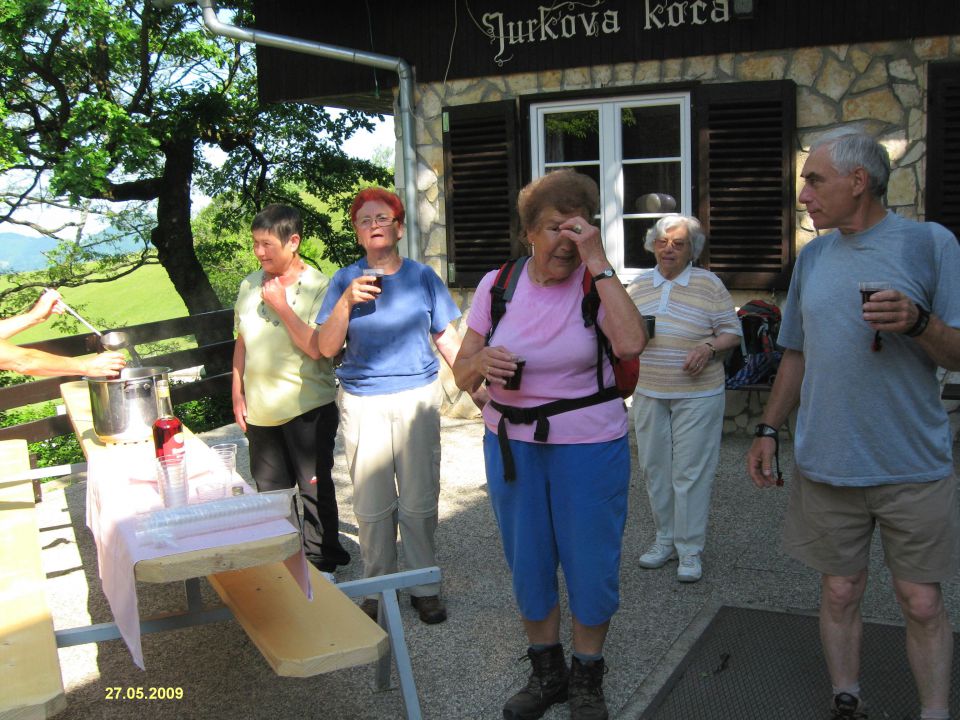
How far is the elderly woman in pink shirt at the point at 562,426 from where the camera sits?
313 centimetres

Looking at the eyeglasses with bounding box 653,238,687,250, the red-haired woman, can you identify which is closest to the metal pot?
the red-haired woman

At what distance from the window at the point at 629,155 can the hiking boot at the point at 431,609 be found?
3963 mm

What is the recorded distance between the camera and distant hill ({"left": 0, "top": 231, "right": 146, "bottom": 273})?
15141 millimetres

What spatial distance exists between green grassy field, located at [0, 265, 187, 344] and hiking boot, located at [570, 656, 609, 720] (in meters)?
13.8

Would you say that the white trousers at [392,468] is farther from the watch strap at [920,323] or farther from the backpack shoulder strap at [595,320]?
the watch strap at [920,323]

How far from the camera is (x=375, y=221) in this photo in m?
4.02

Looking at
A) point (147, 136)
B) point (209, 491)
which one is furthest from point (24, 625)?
point (147, 136)

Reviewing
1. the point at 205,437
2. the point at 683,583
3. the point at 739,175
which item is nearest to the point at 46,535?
the point at 205,437

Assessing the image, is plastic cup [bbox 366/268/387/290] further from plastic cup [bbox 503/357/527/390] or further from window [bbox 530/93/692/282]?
A: window [bbox 530/93/692/282]

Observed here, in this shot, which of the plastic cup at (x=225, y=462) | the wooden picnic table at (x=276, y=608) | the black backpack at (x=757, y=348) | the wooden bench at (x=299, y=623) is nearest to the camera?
the wooden picnic table at (x=276, y=608)

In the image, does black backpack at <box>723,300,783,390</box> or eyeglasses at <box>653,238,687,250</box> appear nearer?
eyeglasses at <box>653,238,687,250</box>

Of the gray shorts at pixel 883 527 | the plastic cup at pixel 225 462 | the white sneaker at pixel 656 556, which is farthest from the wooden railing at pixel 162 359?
the gray shorts at pixel 883 527

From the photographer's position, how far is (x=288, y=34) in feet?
29.1
